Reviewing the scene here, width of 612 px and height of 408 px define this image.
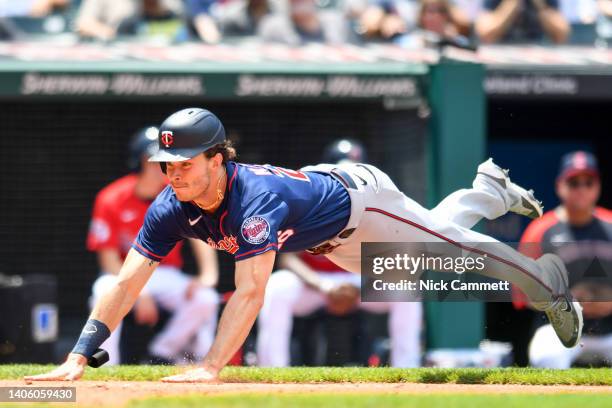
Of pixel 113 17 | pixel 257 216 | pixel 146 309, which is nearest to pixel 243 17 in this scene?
pixel 113 17

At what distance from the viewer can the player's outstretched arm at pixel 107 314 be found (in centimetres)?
587

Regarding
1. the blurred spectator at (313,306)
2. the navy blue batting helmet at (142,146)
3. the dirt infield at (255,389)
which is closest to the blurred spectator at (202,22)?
the navy blue batting helmet at (142,146)

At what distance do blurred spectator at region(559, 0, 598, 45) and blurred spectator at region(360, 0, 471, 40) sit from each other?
38.0 inches

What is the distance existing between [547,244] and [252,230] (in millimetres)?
2736

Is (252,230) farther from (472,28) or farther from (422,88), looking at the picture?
(472,28)

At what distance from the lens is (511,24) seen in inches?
433

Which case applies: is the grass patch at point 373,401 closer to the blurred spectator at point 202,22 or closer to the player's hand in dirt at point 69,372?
the player's hand in dirt at point 69,372

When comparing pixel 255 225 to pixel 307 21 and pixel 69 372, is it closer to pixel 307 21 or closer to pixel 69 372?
pixel 69 372

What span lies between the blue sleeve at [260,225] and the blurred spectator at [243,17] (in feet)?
16.6

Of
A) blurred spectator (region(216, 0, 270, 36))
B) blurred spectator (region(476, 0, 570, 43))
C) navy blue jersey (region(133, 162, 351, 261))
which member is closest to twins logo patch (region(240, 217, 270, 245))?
navy blue jersey (region(133, 162, 351, 261))

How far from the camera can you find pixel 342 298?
371 inches

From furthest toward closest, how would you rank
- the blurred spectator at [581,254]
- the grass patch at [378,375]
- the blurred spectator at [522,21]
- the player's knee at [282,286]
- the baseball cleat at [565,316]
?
the blurred spectator at [522,21], the player's knee at [282,286], the blurred spectator at [581,254], the baseball cleat at [565,316], the grass patch at [378,375]

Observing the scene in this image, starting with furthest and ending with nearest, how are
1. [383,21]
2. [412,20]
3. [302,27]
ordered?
[412,20]
[383,21]
[302,27]

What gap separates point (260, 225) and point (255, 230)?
0.04 m
